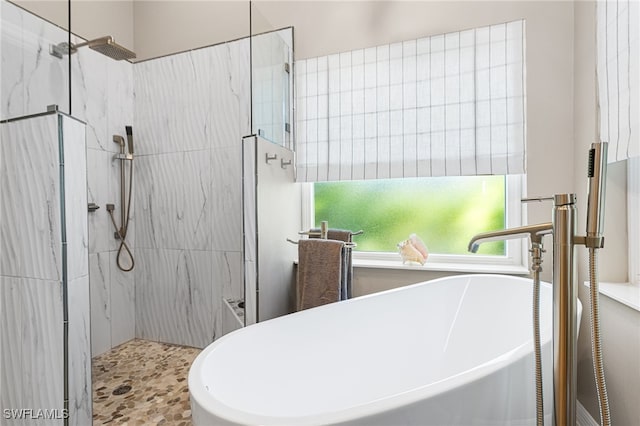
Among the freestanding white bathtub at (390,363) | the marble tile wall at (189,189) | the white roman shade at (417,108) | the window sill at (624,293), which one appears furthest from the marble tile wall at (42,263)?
the window sill at (624,293)

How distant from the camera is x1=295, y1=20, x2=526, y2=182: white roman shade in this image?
1979mm

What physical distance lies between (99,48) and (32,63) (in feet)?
2.43

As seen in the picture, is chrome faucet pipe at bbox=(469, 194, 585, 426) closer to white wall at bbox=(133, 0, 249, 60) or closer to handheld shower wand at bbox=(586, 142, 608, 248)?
handheld shower wand at bbox=(586, 142, 608, 248)

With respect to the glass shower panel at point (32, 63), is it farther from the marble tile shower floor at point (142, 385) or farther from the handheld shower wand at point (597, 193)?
the handheld shower wand at point (597, 193)

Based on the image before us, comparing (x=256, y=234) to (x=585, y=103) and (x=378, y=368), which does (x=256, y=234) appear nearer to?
(x=378, y=368)

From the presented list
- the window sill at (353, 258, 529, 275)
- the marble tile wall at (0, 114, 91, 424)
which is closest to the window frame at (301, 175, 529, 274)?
the window sill at (353, 258, 529, 275)

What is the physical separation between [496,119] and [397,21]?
90 centimetres

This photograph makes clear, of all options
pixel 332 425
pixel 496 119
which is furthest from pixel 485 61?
pixel 332 425

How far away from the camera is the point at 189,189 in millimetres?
2604

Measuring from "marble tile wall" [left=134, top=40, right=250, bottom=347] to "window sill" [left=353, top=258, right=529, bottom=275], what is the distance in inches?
38.4

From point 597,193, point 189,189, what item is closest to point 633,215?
point 597,193

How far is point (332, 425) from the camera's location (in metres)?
0.74

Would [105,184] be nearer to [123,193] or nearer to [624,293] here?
[123,193]

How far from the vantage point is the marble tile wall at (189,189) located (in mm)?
2516
